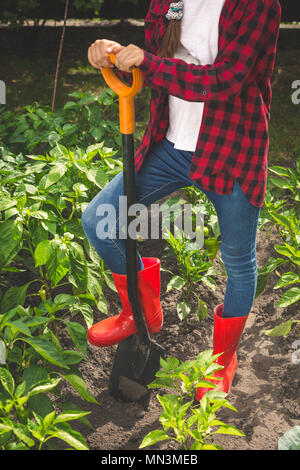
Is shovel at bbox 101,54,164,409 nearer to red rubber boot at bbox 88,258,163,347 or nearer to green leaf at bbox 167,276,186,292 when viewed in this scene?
red rubber boot at bbox 88,258,163,347

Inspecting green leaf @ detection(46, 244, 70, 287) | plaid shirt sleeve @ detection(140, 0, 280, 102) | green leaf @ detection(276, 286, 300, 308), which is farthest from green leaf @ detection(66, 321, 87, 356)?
plaid shirt sleeve @ detection(140, 0, 280, 102)

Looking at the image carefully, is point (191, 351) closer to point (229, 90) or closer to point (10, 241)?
point (10, 241)

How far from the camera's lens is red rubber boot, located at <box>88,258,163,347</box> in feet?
6.83

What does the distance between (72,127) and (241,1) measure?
1.55 meters

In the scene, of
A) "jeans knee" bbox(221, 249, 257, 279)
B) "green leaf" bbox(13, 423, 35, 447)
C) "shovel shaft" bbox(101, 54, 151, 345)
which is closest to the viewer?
"green leaf" bbox(13, 423, 35, 447)

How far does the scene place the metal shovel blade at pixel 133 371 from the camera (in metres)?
2.08

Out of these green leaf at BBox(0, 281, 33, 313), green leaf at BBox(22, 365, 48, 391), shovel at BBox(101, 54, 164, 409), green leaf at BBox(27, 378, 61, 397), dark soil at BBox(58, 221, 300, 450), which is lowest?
dark soil at BBox(58, 221, 300, 450)

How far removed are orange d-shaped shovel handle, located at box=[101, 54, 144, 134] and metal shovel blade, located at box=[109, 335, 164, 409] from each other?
2.73 ft

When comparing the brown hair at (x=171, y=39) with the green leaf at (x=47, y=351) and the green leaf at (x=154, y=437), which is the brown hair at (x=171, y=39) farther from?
the green leaf at (x=154, y=437)

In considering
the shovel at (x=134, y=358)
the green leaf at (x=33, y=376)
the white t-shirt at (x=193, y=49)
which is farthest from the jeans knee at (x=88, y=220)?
the green leaf at (x=33, y=376)

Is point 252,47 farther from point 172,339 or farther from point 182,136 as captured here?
point 172,339

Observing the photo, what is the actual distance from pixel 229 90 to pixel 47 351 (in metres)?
0.94

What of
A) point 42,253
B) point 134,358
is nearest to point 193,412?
point 134,358

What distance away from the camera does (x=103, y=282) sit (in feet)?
8.18
